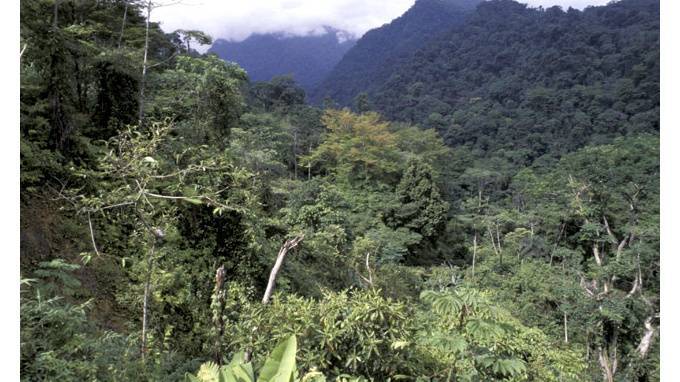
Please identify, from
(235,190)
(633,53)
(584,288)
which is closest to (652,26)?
(633,53)

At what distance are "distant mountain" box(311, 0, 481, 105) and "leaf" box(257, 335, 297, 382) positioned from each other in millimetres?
59465

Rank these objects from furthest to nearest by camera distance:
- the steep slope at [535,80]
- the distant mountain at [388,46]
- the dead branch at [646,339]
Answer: the distant mountain at [388,46] → the steep slope at [535,80] → the dead branch at [646,339]

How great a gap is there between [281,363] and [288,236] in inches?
123

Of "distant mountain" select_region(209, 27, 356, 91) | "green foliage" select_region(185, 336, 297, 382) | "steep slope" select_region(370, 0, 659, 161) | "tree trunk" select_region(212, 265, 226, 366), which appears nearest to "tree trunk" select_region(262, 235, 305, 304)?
"tree trunk" select_region(212, 265, 226, 366)

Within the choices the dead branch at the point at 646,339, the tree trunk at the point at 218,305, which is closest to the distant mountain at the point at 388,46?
the dead branch at the point at 646,339

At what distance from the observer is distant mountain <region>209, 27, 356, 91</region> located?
56022 millimetres

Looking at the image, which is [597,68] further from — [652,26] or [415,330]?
[415,330]

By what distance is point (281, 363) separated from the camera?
5.76ft

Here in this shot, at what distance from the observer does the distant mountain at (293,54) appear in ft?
184

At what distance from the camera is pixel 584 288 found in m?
10.6

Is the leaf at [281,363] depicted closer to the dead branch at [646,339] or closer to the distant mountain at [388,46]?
the dead branch at [646,339]

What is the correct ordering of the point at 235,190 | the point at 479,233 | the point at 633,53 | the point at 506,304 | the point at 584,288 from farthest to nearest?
1. the point at 633,53
2. the point at 479,233
3. the point at 584,288
4. the point at 506,304
5. the point at 235,190

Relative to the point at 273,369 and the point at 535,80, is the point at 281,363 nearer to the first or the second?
the point at 273,369

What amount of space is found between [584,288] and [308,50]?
71.5 m
